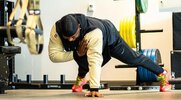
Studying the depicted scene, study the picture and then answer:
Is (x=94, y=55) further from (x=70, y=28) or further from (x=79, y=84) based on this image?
(x=79, y=84)

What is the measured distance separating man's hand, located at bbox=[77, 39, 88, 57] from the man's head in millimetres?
120

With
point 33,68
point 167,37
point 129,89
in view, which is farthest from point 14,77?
point 167,37

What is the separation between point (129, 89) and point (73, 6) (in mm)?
3572

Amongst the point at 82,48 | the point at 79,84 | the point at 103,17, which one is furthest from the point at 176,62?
the point at 82,48

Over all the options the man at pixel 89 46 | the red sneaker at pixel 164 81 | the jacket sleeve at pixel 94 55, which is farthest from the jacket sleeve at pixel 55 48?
the red sneaker at pixel 164 81

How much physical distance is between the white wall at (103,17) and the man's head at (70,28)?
4304mm

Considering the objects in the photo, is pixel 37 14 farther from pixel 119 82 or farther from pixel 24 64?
pixel 24 64

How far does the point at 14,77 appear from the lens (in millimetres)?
6641

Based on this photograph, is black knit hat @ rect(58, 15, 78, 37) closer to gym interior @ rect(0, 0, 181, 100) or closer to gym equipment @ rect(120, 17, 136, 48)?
gym interior @ rect(0, 0, 181, 100)

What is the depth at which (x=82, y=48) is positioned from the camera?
3.57 metres

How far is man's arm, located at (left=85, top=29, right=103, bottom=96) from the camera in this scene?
3254 mm

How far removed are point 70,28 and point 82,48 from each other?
0.40m

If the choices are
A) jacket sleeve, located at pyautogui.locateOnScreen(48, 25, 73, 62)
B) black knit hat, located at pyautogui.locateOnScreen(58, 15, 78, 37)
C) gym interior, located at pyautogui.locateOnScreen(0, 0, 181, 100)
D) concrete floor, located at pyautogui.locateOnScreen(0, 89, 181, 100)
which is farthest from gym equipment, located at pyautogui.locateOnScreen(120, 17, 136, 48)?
black knit hat, located at pyautogui.locateOnScreen(58, 15, 78, 37)

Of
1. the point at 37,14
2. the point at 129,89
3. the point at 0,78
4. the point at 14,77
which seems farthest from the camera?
the point at 14,77
